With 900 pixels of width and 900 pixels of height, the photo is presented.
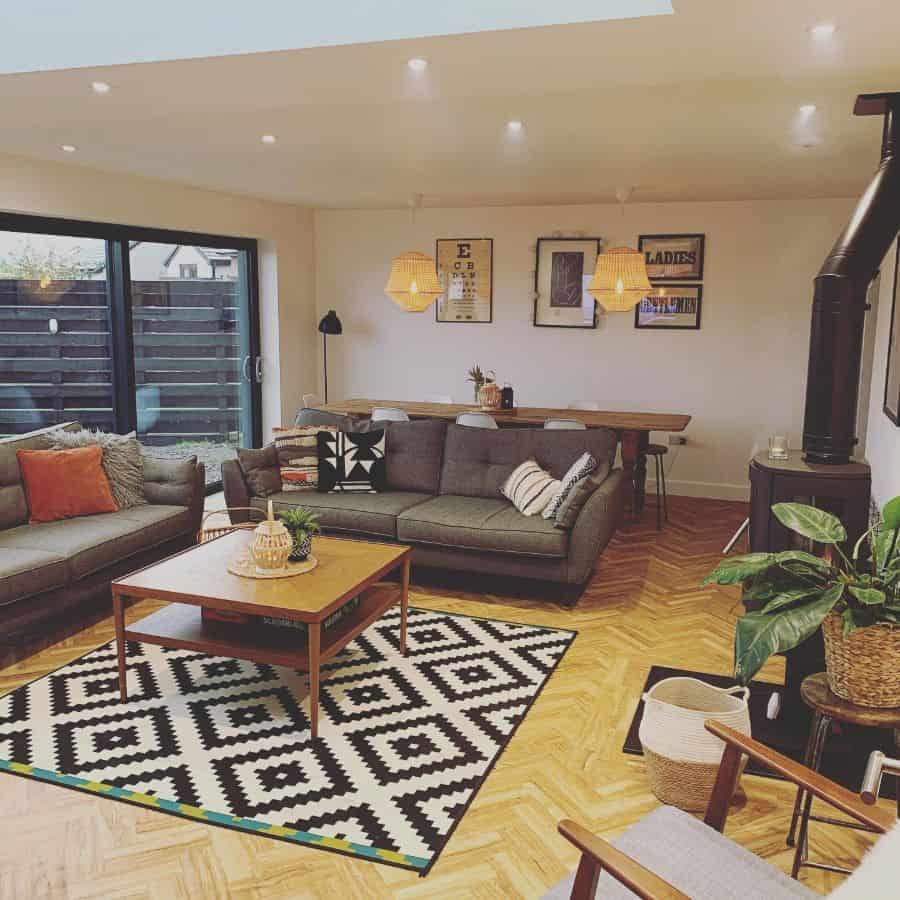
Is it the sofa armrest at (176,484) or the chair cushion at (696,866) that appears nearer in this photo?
the chair cushion at (696,866)

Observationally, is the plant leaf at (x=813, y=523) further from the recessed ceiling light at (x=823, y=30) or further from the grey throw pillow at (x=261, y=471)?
the grey throw pillow at (x=261, y=471)

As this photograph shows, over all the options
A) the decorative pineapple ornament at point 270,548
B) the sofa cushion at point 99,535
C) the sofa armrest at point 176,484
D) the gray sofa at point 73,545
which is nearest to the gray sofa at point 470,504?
the sofa armrest at point 176,484

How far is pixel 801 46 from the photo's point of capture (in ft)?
9.23

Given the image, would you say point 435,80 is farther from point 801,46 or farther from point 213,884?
point 213,884

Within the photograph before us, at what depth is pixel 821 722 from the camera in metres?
2.67

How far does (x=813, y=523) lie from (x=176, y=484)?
145 inches

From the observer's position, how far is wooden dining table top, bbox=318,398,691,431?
6223 millimetres

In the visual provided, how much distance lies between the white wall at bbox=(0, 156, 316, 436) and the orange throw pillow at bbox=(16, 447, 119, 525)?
1666 millimetres

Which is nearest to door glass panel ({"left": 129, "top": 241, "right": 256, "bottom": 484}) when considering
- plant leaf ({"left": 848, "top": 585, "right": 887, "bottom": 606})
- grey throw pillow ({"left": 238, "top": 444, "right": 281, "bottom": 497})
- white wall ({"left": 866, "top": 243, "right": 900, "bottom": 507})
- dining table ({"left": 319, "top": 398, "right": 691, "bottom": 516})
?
dining table ({"left": 319, "top": 398, "right": 691, "bottom": 516})

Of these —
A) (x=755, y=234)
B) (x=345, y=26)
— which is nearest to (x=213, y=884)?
(x=345, y=26)

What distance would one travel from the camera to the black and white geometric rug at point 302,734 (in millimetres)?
2850

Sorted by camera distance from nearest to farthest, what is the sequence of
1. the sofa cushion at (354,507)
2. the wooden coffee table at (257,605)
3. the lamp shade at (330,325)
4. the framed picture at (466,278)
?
the wooden coffee table at (257,605)
the sofa cushion at (354,507)
the framed picture at (466,278)
the lamp shade at (330,325)

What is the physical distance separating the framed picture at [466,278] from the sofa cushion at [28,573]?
4.74m

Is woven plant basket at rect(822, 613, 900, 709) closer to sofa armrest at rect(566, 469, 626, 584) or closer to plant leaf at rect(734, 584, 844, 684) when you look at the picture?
plant leaf at rect(734, 584, 844, 684)
